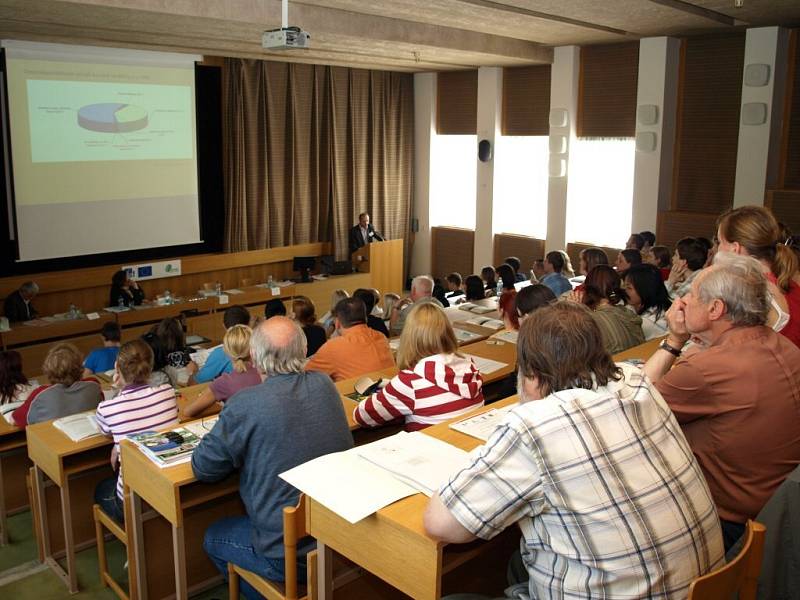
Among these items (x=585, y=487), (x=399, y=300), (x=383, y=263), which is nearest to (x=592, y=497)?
(x=585, y=487)

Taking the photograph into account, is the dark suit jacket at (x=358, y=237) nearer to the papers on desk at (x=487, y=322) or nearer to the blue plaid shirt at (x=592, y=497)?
the papers on desk at (x=487, y=322)

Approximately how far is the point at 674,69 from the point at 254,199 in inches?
210

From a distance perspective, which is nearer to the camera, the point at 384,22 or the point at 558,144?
the point at 384,22

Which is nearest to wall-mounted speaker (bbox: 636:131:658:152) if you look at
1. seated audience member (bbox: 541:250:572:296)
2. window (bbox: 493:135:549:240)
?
window (bbox: 493:135:549:240)

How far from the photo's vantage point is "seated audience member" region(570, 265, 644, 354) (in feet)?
12.9

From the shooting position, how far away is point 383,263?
10.3 metres

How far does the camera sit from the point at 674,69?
848cm

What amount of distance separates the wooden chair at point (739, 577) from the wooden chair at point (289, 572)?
105 centimetres

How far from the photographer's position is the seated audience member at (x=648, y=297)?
439 centimetres

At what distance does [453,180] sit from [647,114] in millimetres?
3537

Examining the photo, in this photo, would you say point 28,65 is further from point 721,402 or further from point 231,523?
point 721,402

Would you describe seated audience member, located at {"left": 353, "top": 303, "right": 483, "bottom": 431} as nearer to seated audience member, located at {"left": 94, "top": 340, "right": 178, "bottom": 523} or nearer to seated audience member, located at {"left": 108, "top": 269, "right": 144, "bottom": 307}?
seated audience member, located at {"left": 94, "top": 340, "right": 178, "bottom": 523}

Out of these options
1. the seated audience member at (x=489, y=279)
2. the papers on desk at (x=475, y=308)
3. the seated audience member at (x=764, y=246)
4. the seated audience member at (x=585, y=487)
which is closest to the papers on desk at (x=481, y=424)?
the seated audience member at (x=585, y=487)

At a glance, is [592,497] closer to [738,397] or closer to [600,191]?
[738,397]
